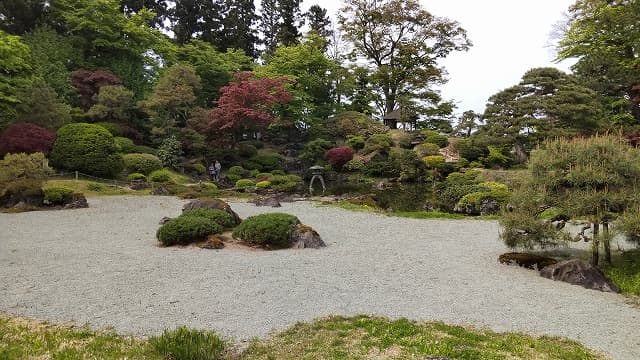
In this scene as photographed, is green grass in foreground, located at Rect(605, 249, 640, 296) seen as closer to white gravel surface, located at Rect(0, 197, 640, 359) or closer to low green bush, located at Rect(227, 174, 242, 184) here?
white gravel surface, located at Rect(0, 197, 640, 359)

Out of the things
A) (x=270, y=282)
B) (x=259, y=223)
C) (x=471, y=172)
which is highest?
(x=471, y=172)

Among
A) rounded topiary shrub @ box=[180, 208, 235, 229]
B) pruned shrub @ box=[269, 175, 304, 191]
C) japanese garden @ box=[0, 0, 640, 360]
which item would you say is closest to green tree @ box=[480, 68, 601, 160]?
→ japanese garden @ box=[0, 0, 640, 360]

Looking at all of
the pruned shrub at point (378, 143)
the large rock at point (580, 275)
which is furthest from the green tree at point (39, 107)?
the large rock at point (580, 275)

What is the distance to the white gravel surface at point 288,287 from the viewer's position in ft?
16.2

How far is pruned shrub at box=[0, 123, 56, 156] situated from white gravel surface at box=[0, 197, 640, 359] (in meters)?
8.93

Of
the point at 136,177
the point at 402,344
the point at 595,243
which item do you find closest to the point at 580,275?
the point at 595,243

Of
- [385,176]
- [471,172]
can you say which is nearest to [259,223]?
[471,172]

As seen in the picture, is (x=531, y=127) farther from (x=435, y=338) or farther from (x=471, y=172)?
(x=435, y=338)

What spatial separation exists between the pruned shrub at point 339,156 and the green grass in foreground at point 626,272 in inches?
732

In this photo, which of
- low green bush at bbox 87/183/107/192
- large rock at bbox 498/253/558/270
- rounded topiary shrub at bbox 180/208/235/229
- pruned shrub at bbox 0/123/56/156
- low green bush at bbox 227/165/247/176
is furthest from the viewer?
low green bush at bbox 227/165/247/176

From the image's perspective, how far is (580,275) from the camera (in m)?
6.48

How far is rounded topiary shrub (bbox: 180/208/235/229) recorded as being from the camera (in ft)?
33.6

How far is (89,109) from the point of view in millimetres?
24188

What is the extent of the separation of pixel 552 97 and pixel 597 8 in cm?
858
